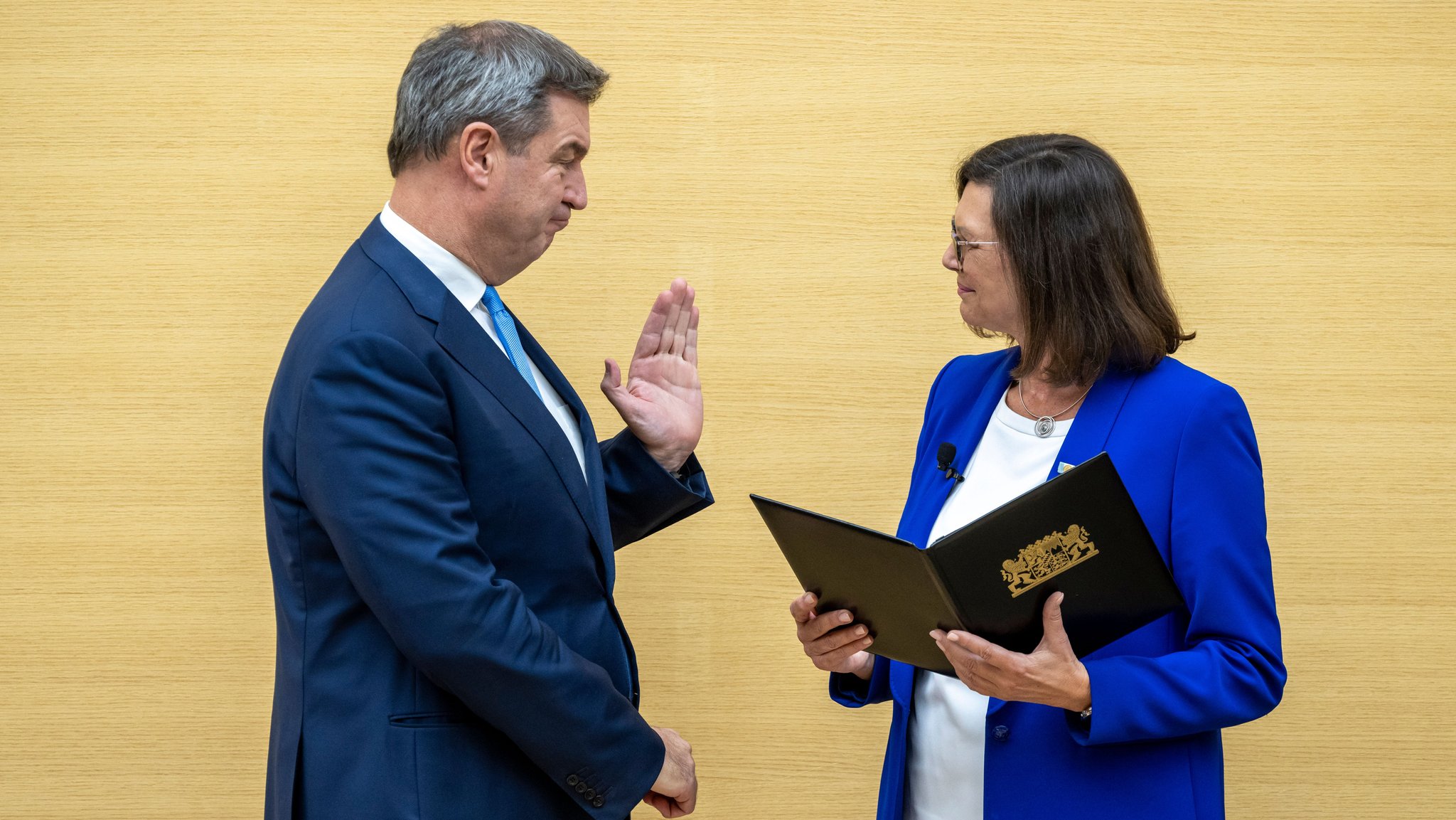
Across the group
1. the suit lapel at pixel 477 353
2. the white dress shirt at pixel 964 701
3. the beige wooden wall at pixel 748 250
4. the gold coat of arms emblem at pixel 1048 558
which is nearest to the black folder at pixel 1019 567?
the gold coat of arms emblem at pixel 1048 558

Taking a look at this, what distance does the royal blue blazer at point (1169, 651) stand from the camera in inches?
58.6

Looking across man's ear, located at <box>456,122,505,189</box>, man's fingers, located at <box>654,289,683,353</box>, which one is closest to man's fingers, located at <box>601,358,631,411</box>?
man's fingers, located at <box>654,289,683,353</box>

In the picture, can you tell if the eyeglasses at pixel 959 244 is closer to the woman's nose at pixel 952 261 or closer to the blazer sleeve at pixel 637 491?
the woman's nose at pixel 952 261

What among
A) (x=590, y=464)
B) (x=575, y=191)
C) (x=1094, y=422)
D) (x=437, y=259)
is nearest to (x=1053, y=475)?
(x=1094, y=422)

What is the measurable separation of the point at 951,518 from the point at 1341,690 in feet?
4.83

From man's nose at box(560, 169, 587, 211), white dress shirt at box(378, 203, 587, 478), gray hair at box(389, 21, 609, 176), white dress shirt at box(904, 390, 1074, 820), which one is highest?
gray hair at box(389, 21, 609, 176)

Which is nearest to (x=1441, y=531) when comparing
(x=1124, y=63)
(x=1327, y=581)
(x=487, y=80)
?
(x=1327, y=581)

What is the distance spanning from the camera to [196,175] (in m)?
2.59

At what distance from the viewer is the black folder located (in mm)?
1361

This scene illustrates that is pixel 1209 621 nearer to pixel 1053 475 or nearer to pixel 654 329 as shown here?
pixel 1053 475

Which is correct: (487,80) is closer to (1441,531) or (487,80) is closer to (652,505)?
(652,505)

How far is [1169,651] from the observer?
1.59 meters

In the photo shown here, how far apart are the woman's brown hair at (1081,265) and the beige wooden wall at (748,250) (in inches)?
35.3

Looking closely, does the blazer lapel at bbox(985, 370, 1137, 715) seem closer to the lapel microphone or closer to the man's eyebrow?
the lapel microphone
